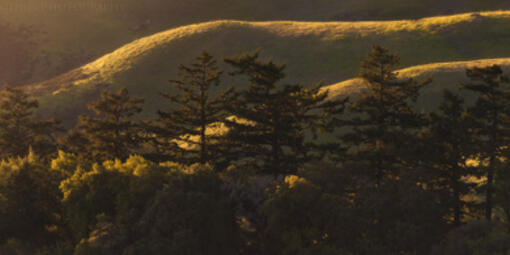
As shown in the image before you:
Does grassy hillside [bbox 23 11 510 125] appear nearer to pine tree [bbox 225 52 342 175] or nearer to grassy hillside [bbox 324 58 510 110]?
grassy hillside [bbox 324 58 510 110]

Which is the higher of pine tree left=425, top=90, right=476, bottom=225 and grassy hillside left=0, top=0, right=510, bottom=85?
grassy hillside left=0, top=0, right=510, bottom=85

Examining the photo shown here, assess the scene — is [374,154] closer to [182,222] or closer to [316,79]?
[182,222]

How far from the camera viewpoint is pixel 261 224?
25969 mm

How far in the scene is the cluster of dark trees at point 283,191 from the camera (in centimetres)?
2439

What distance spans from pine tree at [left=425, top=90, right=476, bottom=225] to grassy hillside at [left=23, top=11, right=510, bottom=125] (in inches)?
1884

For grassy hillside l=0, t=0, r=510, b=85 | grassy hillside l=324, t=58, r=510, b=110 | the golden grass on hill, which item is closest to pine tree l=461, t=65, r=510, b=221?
grassy hillside l=324, t=58, r=510, b=110

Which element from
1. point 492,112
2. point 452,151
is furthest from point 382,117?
point 492,112

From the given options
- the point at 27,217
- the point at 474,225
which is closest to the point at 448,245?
the point at 474,225

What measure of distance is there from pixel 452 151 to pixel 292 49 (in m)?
65.4

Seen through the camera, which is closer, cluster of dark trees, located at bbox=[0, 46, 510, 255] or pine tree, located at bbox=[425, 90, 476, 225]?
cluster of dark trees, located at bbox=[0, 46, 510, 255]

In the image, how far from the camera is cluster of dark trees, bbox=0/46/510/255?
80.0 ft

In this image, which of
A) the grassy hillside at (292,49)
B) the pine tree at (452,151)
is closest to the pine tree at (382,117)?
the pine tree at (452,151)

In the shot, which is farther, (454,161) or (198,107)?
(198,107)

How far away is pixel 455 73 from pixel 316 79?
24.6 m
